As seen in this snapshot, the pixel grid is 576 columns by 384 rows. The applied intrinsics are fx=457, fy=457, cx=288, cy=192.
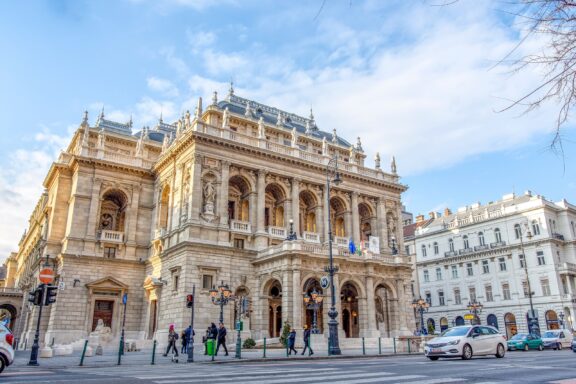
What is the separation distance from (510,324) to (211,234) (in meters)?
38.3

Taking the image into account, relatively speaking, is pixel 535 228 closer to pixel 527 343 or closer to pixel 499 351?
pixel 527 343

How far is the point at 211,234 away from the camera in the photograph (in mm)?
35125

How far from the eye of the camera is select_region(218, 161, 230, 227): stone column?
36.2 meters

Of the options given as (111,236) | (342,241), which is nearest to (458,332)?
(342,241)

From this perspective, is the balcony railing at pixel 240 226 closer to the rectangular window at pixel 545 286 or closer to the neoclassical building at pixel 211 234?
the neoclassical building at pixel 211 234

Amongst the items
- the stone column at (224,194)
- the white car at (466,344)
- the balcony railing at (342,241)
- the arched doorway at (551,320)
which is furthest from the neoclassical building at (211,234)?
the arched doorway at (551,320)

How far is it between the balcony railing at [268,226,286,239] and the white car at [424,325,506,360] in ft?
69.9

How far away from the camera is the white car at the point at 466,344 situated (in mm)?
A: 17469

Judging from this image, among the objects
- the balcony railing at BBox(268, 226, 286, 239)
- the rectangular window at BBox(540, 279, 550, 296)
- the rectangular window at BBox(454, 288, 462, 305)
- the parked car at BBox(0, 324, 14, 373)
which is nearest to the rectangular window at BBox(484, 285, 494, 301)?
the rectangular window at BBox(454, 288, 462, 305)

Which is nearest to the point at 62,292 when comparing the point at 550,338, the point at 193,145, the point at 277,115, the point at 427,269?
the point at 193,145

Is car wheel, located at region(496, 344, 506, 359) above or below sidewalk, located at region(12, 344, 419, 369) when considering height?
above

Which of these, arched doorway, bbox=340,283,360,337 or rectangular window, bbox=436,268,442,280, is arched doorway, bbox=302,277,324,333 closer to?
arched doorway, bbox=340,283,360,337

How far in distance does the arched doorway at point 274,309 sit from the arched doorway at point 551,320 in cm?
3121

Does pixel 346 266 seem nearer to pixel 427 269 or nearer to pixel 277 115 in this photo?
pixel 277 115
